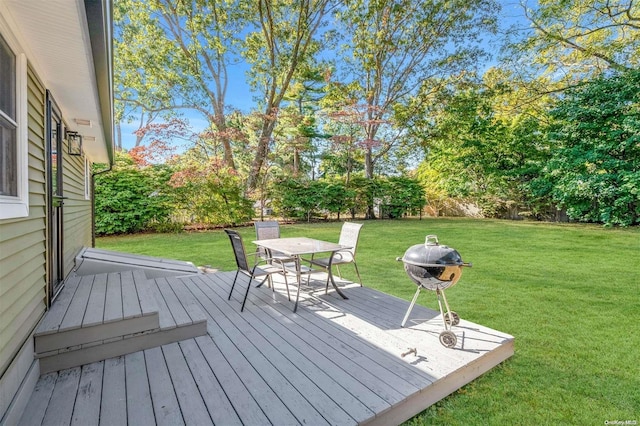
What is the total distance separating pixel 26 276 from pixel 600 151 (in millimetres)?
15135

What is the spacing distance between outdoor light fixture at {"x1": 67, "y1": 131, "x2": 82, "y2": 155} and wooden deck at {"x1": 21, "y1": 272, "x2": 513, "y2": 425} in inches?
134

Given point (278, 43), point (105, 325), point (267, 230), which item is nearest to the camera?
point (105, 325)

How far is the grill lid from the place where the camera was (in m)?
2.47

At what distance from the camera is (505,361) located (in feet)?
8.38

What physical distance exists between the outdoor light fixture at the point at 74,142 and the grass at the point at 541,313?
2.76 m

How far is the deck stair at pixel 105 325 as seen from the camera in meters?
→ 2.21

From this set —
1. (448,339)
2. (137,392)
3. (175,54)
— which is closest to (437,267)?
(448,339)

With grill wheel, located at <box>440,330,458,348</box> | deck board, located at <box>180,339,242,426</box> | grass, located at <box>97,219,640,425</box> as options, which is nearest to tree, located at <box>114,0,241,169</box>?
grass, located at <box>97,219,640,425</box>

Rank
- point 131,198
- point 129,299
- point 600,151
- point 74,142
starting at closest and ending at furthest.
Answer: point 129,299, point 74,142, point 131,198, point 600,151

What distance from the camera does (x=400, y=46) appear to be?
46.3 feet

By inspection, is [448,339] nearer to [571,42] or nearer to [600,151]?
[600,151]

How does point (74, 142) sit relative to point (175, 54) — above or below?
below

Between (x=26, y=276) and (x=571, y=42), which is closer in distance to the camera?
(x=26, y=276)

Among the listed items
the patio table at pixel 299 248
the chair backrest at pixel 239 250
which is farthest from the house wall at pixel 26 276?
the patio table at pixel 299 248
